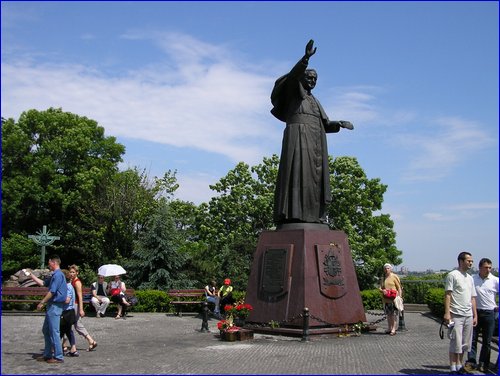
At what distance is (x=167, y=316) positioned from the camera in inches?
754

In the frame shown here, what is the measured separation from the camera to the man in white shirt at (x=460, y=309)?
26.6 ft

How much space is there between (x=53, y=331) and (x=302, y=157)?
708cm

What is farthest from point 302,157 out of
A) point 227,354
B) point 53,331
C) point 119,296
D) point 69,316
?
point 119,296

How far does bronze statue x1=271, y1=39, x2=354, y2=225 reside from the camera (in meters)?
13.4

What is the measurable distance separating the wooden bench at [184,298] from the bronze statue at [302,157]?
764 cm

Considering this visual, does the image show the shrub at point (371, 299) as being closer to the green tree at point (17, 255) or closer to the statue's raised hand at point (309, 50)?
the statue's raised hand at point (309, 50)

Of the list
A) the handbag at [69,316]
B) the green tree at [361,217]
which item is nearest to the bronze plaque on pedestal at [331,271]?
the handbag at [69,316]

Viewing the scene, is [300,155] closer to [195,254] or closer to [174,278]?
[174,278]

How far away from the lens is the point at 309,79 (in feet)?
46.0

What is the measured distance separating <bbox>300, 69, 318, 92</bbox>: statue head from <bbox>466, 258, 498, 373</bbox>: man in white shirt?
6848 mm

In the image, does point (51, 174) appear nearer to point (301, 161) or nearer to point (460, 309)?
point (301, 161)

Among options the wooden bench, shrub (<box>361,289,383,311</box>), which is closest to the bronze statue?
the wooden bench

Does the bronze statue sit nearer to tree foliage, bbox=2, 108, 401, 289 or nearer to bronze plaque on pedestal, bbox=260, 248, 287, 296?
bronze plaque on pedestal, bbox=260, 248, 287, 296

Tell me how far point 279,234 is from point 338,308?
7.13 feet
